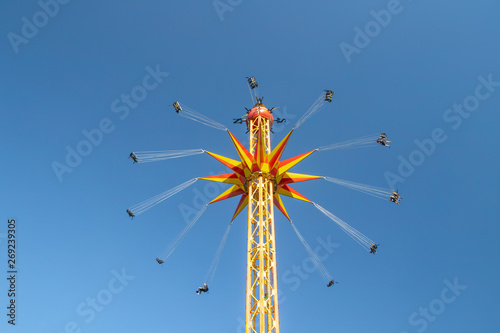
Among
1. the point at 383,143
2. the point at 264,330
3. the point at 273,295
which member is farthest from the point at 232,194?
the point at 383,143

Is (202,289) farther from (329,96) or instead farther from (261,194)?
(329,96)

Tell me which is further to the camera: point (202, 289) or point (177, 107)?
point (177, 107)

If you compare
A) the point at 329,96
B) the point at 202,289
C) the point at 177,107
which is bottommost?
the point at 202,289

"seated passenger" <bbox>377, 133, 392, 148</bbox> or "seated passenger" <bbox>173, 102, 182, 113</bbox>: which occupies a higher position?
"seated passenger" <bbox>173, 102, 182, 113</bbox>

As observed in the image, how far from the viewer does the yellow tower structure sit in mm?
19438

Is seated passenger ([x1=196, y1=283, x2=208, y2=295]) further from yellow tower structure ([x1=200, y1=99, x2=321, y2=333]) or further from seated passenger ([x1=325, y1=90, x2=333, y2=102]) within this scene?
seated passenger ([x1=325, y1=90, x2=333, y2=102])

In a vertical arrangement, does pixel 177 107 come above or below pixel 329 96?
above

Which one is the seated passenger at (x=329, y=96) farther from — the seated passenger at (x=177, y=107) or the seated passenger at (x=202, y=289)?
the seated passenger at (x=202, y=289)

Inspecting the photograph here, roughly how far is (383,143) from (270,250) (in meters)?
10.5

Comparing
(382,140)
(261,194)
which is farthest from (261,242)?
(382,140)

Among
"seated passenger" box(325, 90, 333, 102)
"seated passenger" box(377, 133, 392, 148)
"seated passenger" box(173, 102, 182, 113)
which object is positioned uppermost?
"seated passenger" box(173, 102, 182, 113)

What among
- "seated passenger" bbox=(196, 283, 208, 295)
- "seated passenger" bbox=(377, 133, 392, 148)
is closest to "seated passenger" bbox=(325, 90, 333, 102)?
"seated passenger" bbox=(377, 133, 392, 148)

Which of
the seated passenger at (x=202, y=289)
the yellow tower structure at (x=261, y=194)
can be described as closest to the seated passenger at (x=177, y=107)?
the yellow tower structure at (x=261, y=194)

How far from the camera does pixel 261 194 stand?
73.0 feet
